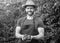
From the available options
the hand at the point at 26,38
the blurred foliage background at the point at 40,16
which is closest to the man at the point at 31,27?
the hand at the point at 26,38

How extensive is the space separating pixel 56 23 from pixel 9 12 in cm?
215

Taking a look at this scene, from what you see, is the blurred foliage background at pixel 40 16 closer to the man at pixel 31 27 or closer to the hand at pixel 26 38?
the man at pixel 31 27

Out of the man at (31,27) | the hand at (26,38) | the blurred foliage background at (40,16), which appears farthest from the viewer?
the blurred foliage background at (40,16)

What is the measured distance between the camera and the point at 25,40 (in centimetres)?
323

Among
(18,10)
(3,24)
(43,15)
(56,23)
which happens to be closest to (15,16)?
(18,10)

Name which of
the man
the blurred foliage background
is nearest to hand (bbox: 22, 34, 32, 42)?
the man

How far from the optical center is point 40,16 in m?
5.45

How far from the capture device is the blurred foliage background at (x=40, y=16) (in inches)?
205

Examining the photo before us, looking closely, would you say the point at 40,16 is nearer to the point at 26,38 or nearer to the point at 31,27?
the point at 31,27

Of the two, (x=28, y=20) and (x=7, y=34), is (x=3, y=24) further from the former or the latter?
(x=28, y=20)

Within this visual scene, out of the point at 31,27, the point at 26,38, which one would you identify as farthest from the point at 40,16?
the point at 26,38

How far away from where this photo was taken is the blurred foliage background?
5211 millimetres

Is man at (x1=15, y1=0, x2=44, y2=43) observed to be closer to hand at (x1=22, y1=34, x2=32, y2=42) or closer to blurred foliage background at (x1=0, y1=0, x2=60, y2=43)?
hand at (x1=22, y1=34, x2=32, y2=42)

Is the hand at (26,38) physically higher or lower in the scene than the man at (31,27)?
lower
